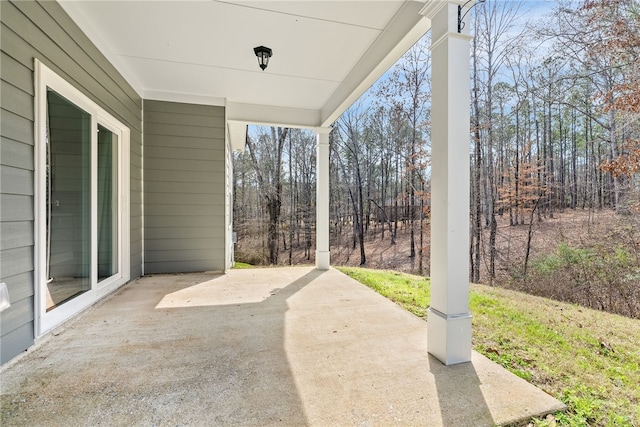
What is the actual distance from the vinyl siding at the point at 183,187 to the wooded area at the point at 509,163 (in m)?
3.94

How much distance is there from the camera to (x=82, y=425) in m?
1.35

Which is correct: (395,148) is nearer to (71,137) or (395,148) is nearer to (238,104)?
(238,104)

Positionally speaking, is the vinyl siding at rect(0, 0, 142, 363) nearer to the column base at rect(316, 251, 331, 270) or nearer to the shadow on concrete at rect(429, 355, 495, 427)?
the shadow on concrete at rect(429, 355, 495, 427)

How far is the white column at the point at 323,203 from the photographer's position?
16.8 ft

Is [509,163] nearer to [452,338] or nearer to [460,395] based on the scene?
[452,338]

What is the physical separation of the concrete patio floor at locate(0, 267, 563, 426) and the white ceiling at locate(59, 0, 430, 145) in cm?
253

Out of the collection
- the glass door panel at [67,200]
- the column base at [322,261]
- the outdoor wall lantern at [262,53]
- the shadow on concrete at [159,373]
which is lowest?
the shadow on concrete at [159,373]

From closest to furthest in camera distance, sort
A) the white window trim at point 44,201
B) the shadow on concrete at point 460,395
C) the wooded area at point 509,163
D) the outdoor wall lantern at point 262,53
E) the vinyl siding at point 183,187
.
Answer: the shadow on concrete at point 460,395
the white window trim at point 44,201
the outdoor wall lantern at point 262,53
the vinyl siding at point 183,187
the wooded area at point 509,163

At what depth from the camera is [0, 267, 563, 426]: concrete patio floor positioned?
4.71 ft

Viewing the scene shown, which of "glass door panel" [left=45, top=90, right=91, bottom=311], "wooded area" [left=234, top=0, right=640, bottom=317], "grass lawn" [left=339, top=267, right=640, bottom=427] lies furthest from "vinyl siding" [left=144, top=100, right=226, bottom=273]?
"wooded area" [left=234, top=0, right=640, bottom=317]

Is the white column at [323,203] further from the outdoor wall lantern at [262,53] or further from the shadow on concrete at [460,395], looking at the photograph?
the shadow on concrete at [460,395]

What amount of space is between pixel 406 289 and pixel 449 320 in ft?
6.62

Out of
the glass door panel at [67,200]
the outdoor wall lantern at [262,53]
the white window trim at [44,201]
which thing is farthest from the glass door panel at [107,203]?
the outdoor wall lantern at [262,53]

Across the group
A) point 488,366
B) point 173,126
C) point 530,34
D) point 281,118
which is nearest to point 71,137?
point 173,126
